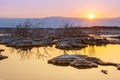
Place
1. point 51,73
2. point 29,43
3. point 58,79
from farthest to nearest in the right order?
point 29,43 → point 51,73 → point 58,79

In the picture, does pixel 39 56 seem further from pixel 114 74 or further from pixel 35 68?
pixel 114 74

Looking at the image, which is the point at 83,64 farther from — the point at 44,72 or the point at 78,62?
the point at 44,72

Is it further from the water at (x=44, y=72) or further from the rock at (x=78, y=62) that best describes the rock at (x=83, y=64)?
the water at (x=44, y=72)

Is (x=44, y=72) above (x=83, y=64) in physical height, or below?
below

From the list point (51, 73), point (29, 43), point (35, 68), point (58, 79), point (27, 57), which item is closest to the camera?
point (58, 79)

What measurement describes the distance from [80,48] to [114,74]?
12.7 metres

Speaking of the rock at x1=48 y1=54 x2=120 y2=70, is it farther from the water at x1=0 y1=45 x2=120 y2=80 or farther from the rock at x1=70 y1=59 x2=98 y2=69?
the water at x1=0 y1=45 x2=120 y2=80

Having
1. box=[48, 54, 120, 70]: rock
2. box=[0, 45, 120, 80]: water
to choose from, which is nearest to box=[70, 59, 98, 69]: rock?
box=[48, 54, 120, 70]: rock

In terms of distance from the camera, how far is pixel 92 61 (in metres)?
19.5

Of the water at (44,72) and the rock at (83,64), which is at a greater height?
the rock at (83,64)

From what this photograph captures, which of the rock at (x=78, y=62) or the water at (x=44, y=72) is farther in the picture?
the rock at (x=78, y=62)

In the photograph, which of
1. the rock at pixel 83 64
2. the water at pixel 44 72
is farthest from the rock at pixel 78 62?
the water at pixel 44 72

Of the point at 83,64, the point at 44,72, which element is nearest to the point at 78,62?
the point at 83,64

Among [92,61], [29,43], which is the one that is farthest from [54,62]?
[29,43]
